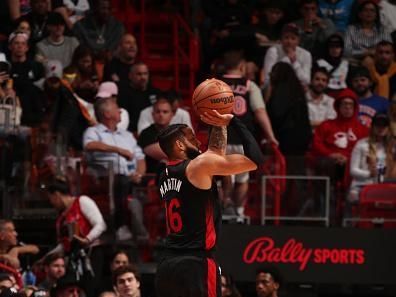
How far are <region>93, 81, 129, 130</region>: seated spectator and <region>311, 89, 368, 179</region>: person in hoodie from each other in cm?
233

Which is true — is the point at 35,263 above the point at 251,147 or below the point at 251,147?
below

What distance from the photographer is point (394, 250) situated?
15578 millimetres

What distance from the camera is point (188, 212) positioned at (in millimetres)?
10398

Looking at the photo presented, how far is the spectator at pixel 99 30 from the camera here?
18.5 meters

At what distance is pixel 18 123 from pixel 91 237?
6.19 ft

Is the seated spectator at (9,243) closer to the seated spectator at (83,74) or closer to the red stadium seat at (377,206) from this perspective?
the seated spectator at (83,74)

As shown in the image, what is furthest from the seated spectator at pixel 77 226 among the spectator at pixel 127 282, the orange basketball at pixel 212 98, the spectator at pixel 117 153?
the orange basketball at pixel 212 98

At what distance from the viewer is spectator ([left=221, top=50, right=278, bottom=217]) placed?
50.1 feet

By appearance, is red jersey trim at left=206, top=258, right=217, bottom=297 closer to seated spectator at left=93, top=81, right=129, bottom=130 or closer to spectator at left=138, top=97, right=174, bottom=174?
spectator at left=138, top=97, right=174, bottom=174

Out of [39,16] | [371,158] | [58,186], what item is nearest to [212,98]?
[58,186]

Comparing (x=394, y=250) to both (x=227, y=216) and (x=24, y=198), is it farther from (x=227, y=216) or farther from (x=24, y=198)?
(x=24, y=198)

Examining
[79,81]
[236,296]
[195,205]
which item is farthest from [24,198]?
[195,205]

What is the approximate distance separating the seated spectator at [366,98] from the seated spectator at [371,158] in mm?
1588

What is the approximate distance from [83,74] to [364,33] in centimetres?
463
